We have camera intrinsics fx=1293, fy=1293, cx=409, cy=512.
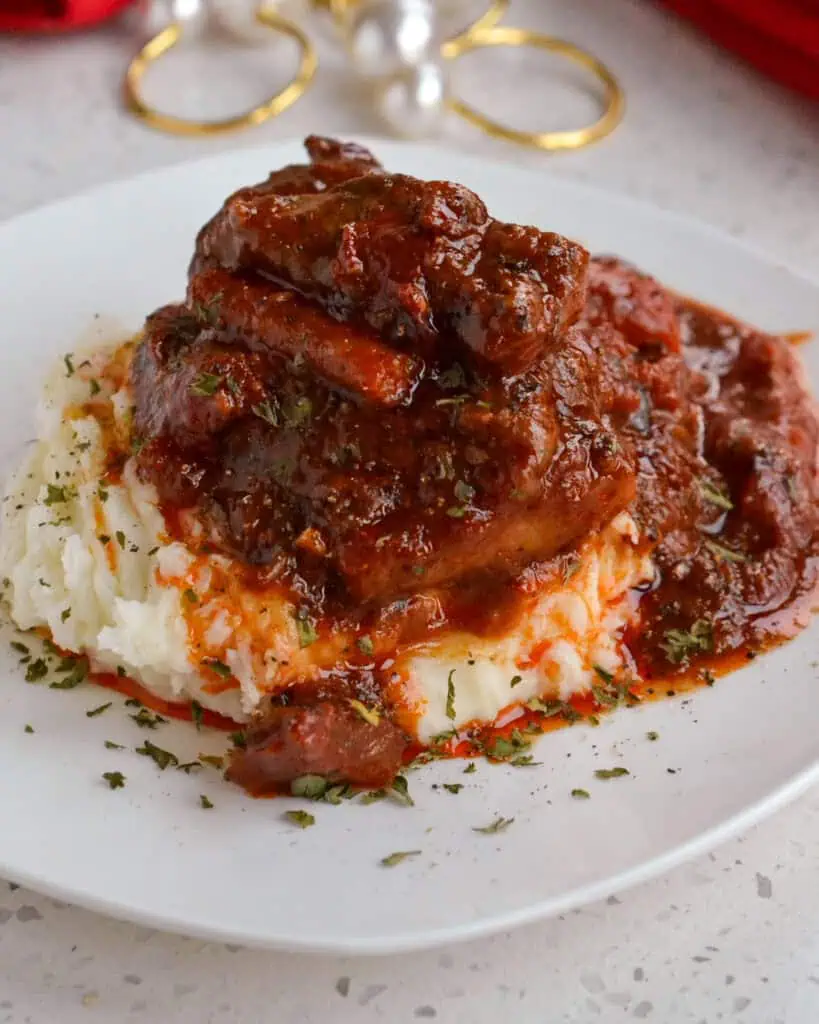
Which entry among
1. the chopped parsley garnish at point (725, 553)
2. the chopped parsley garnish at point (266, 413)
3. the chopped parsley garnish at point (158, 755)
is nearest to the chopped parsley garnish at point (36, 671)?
the chopped parsley garnish at point (158, 755)

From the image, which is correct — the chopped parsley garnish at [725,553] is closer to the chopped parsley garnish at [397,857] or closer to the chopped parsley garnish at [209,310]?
the chopped parsley garnish at [397,857]

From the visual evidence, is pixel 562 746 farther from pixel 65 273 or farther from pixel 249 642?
pixel 65 273

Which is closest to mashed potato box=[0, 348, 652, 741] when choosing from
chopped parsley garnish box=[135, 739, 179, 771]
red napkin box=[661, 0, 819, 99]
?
chopped parsley garnish box=[135, 739, 179, 771]

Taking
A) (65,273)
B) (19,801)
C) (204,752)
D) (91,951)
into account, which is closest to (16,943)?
(91,951)

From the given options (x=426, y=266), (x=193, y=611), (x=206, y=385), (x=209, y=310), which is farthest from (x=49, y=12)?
(x=193, y=611)

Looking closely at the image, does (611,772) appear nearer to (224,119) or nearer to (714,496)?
(714,496)

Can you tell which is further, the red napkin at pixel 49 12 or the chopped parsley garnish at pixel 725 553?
the red napkin at pixel 49 12

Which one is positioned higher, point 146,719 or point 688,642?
point 146,719
